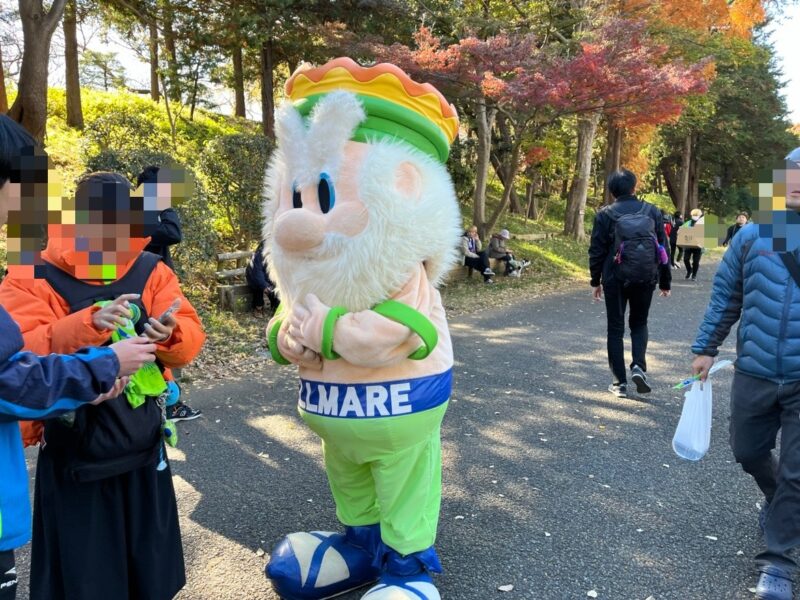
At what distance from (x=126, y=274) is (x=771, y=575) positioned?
303 cm

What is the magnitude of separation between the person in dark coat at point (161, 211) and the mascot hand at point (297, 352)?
0.61m

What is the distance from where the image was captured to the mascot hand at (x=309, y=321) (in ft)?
7.39

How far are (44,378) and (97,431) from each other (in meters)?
0.47

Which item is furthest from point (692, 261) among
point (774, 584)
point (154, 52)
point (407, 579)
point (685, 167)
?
point (685, 167)

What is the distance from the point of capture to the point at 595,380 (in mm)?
5988

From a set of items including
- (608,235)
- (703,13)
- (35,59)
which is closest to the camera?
(608,235)

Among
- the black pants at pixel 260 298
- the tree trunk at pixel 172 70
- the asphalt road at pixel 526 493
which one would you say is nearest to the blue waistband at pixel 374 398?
the asphalt road at pixel 526 493

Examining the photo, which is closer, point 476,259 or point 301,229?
point 301,229

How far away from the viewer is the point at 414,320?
88.0 inches

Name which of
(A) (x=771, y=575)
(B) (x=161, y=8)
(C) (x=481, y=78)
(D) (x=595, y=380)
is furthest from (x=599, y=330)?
(B) (x=161, y=8)

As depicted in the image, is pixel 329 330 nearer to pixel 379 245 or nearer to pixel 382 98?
pixel 379 245

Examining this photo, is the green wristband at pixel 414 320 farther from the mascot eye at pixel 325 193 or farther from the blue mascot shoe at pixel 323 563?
the blue mascot shoe at pixel 323 563

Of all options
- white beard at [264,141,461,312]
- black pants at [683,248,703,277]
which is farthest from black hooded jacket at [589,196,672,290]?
black pants at [683,248,703,277]

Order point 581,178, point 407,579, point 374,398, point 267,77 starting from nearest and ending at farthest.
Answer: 1. point 374,398
2. point 407,579
3. point 267,77
4. point 581,178
